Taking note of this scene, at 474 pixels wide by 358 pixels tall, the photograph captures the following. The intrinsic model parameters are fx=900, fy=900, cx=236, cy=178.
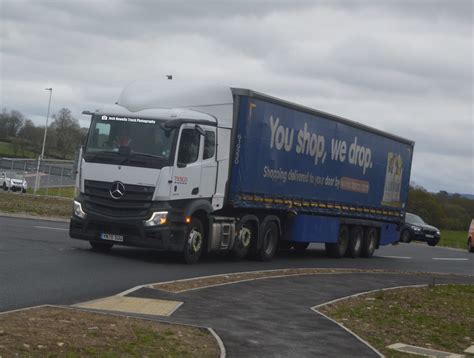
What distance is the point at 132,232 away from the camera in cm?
1842

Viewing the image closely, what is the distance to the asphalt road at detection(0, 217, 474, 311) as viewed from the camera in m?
12.8

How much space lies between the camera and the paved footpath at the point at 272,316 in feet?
32.3

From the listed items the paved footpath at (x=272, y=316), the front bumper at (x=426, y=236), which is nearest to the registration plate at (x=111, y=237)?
the paved footpath at (x=272, y=316)

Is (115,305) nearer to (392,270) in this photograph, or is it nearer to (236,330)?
(236,330)

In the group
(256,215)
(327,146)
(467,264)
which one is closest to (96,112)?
(256,215)

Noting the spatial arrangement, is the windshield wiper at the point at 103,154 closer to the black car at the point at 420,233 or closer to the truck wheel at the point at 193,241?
the truck wheel at the point at 193,241

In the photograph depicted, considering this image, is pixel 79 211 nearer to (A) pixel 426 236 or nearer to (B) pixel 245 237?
(B) pixel 245 237

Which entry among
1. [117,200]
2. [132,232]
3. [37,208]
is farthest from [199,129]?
[37,208]

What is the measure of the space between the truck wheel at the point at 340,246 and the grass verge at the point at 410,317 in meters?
8.38

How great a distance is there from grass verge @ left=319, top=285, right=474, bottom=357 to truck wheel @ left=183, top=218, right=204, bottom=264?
445 centimetres

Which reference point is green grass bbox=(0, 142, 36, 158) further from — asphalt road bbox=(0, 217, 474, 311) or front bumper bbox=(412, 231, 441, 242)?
asphalt road bbox=(0, 217, 474, 311)

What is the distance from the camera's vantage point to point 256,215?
21.4m

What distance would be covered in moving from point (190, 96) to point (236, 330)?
32.0ft

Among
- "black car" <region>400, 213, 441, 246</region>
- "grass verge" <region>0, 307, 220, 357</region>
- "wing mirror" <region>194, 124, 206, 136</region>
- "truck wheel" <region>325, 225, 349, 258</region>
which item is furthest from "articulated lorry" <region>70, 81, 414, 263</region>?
"black car" <region>400, 213, 441, 246</region>
